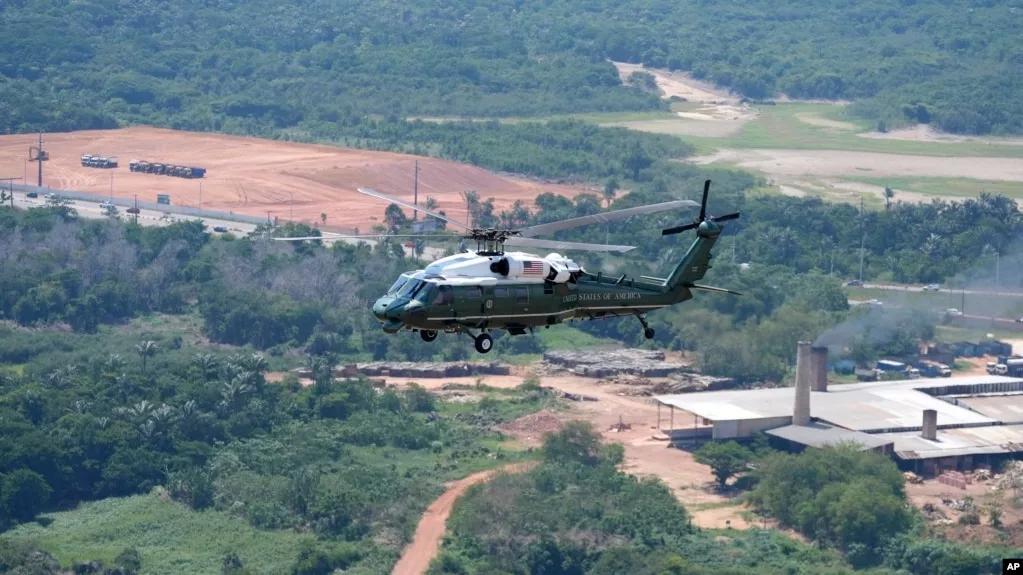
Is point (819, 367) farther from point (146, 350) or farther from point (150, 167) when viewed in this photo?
point (150, 167)

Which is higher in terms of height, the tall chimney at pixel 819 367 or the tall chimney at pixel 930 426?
the tall chimney at pixel 819 367

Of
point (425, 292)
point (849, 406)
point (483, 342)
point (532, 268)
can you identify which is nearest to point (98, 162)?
point (849, 406)

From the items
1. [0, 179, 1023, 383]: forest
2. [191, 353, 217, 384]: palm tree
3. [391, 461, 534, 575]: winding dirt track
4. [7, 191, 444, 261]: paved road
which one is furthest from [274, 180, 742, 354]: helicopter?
[7, 191, 444, 261]: paved road

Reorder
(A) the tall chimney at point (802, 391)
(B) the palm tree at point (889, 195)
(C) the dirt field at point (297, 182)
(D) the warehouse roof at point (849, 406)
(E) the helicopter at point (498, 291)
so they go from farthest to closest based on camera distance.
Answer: (B) the palm tree at point (889, 195), (C) the dirt field at point (297, 182), (D) the warehouse roof at point (849, 406), (A) the tall chimney at point (802, 391), (E) the helicopter at point (498, 291)

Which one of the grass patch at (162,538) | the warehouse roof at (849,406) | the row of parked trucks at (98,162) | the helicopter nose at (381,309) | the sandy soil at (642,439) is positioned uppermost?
the row of parked trucks at (98,162)

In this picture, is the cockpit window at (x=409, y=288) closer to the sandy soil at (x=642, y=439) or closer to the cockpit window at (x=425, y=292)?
the cockpit window at (x=425, y=292)

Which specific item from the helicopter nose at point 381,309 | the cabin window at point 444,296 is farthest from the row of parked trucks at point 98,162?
the cabin window at point 444,296

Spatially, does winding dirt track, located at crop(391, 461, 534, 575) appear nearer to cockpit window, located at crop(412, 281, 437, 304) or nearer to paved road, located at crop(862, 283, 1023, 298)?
cockpit window, located at crop(412, 281, 437, 304)
